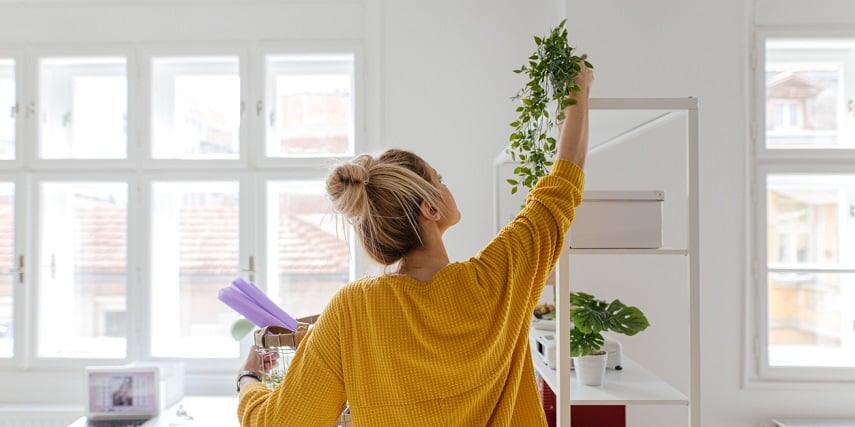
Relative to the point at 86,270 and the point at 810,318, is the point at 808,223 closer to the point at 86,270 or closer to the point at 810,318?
the point at 810,318

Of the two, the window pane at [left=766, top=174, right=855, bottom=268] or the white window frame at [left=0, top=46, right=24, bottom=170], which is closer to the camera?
the window pane at [left=766, top=174, right=855, bottom=268]

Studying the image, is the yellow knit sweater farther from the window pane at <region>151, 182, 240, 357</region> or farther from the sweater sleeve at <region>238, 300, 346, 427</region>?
the window pane at <region>151, 182, 240, 357</region>

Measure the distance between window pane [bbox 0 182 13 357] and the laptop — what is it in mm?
721

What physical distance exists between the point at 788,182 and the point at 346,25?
1966mm

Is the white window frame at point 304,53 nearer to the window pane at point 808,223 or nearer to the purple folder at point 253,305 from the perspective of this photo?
the purple folder at point 253,305

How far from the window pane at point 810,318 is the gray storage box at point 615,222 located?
4.47 ft

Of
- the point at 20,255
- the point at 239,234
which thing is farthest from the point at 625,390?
the point at 20,255

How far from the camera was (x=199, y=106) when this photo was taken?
101 inches

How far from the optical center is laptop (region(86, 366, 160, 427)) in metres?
2.15

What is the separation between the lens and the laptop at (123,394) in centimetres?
215

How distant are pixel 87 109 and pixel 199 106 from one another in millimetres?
538

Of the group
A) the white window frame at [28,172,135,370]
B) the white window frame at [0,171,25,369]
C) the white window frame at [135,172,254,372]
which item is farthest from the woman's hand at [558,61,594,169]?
the white window frame at [0,171,25,369]

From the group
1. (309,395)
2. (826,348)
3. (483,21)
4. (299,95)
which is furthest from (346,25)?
(826,348)

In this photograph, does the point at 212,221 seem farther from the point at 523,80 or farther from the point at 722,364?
the point at 722,364
